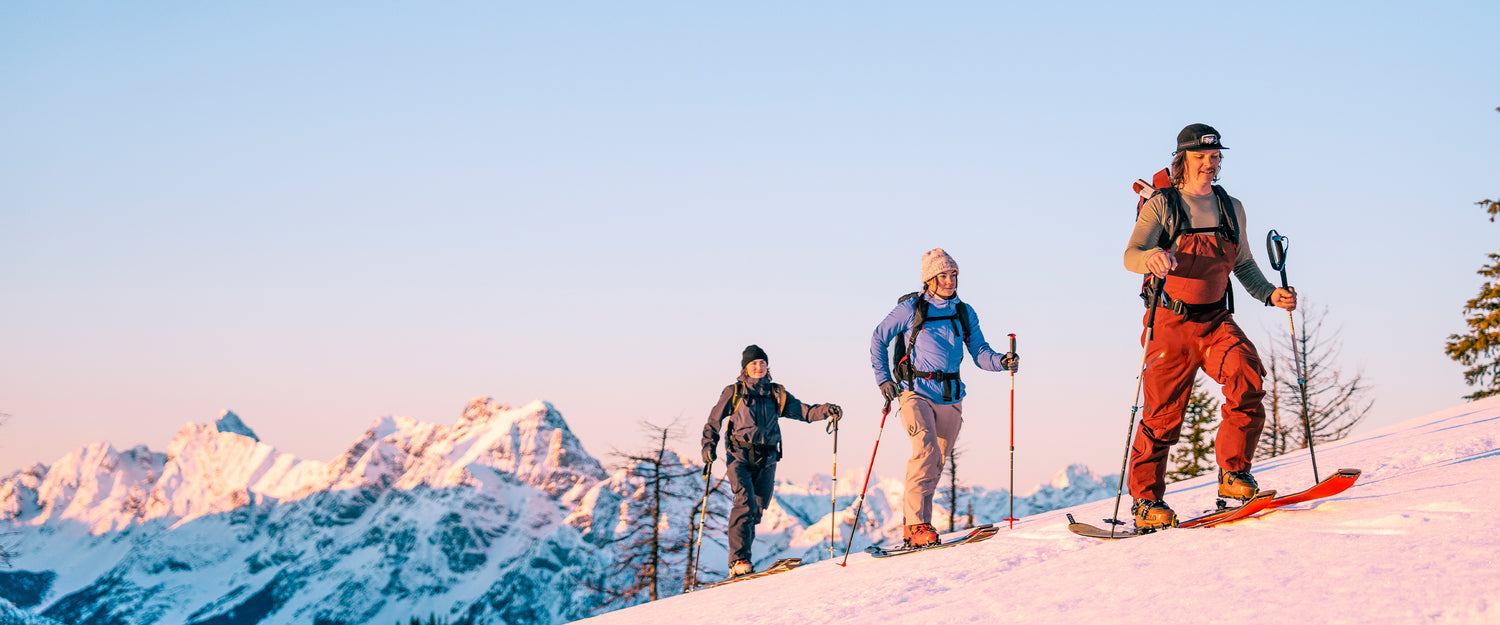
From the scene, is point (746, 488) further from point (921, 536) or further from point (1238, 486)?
point (1238, 486)

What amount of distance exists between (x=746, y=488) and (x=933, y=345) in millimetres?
3637

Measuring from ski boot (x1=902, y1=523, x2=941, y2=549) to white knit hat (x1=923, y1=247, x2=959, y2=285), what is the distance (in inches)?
86.7

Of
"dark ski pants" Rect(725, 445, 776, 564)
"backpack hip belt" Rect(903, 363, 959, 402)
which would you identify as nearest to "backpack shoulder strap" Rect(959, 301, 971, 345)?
"backpack hip belt" Rect(903, 363, 959, 402)

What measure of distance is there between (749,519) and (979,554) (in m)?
4.71

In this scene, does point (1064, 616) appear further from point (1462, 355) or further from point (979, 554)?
point (1462, 355)

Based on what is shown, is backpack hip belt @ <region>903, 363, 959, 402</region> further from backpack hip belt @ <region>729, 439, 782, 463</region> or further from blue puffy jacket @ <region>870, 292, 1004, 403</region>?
backpack hip belt @ <region>729, 439, 782, 463</region>

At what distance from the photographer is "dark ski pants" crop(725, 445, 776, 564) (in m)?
13.2

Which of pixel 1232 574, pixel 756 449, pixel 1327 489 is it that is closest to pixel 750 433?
pixel 756 449

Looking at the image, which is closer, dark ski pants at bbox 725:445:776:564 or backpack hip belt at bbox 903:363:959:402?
backpack hip belt at bbox 903:363:959:402

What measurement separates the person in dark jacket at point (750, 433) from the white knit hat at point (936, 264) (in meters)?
2.86

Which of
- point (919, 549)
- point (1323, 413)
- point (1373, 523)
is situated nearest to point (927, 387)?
point (919, 549)

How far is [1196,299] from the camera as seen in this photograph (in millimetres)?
8172

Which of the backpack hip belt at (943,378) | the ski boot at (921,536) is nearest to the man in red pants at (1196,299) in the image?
the backpack hip belt at (943,378)

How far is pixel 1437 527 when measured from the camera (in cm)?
662
